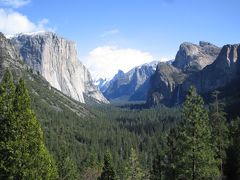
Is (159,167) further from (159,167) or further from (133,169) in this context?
(133,169)

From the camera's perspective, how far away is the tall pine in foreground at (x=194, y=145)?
3781 centimetres

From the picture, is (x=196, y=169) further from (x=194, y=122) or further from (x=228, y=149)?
(x=228, y=149)

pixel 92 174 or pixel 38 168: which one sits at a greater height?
pixel 38 168

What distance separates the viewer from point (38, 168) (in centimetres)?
2520

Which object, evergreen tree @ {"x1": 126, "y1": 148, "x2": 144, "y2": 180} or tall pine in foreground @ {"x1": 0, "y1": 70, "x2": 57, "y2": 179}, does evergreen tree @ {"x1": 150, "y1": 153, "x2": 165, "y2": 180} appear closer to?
evergreen tree @ {"x1": 126, "y1": 148, "x2": 144, "y2": 180}

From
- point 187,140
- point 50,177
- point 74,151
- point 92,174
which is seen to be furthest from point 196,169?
point 74,151

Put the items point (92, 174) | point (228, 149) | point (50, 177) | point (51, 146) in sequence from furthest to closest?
point (51, 146)
point (92, 174)
point (228, 149)
point (50, 177)

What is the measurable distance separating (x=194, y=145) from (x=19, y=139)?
18376mm

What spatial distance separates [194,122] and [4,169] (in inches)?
771

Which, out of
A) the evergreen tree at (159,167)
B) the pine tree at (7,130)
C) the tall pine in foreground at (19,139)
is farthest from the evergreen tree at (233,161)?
the pine tree at (7,130)

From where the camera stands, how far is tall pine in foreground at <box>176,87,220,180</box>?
37.8 metres

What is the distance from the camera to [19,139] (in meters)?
24.6

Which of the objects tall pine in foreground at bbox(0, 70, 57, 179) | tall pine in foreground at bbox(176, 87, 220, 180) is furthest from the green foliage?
tall pine in foreground at bbox(0, 70, 57, 179)

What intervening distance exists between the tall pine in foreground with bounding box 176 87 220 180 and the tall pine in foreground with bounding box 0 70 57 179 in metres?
16.2
